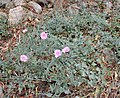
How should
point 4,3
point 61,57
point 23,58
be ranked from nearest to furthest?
point 23,58
point 61,57
point 4,3

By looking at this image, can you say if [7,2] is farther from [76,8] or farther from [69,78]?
[69,78]

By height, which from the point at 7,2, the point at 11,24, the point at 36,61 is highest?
the point at 7,2

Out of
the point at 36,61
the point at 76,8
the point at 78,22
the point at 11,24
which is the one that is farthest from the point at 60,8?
the point at 36,61

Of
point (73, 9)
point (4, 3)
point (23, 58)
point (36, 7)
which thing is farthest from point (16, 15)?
point (23, 58)

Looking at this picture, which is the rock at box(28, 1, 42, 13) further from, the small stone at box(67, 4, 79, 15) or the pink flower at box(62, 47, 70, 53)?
the pink flower at box(62, 47, 70, 53)

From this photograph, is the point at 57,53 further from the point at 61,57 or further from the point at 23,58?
the point at 23,58

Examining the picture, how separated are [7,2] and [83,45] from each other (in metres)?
1.37

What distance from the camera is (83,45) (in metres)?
2.83

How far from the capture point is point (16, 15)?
10.8 ft

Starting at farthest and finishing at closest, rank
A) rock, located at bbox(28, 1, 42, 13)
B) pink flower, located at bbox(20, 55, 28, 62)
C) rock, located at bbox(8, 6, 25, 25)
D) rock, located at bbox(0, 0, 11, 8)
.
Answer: rock, located at bbox(0, 0, 11, 8)
rock, located at bbox(28, 1, 42, 13)
rock, located at bbox(8, 6, 25, 25)
pink flower, located at bbox(20, 55, 28, 62)

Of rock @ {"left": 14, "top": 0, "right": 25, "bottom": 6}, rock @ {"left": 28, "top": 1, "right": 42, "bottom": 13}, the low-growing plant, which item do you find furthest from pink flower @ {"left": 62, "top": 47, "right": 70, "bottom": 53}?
rock @ {"left": 14, "top": 0, "right": 25, "bottom": 6}

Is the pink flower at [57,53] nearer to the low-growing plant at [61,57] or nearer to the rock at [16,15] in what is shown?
the low-growing plant at [61,57]

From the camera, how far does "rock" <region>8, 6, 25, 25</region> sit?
129 inches

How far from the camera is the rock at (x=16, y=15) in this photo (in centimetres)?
327
